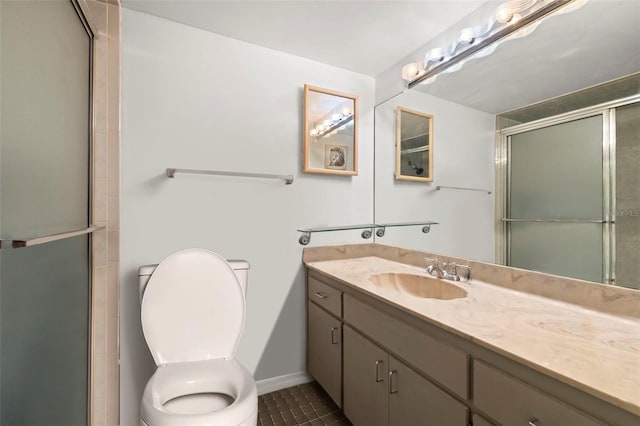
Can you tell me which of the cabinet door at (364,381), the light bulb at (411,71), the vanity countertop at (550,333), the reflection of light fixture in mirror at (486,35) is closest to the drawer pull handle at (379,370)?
the cabinet door at (364,381)

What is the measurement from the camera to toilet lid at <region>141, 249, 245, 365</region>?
131cm

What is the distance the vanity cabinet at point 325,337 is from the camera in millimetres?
1500

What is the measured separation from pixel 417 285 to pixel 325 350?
0.65 metres

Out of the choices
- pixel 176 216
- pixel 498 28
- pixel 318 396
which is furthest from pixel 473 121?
pixel 318 396

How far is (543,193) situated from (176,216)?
1770 millimetres

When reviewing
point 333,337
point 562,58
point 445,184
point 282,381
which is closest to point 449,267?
point 445,184

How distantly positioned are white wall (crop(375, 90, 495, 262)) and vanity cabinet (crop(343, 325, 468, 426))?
0.71m

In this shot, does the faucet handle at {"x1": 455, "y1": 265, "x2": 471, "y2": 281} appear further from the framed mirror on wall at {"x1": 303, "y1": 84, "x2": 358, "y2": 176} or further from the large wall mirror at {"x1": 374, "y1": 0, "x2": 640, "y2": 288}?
the framed mirror on wall at {"x1": 303, "y1": 84, "x2": 358, "y2": 176}

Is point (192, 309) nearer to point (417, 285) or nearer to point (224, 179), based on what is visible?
point (224, 179)

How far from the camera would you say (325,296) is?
163 cm

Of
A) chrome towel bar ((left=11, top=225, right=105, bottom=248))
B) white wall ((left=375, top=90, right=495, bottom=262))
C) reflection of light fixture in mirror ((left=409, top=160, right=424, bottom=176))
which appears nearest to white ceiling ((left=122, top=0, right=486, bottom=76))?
white wall ((left=375, top=90, right=495, bottom=262))

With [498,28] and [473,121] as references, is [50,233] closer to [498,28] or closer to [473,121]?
[473,121]

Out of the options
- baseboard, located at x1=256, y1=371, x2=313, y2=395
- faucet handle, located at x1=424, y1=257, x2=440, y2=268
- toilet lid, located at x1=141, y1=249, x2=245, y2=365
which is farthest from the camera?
baseboard, located at x1=256, y1=371, x2=313, y2=395

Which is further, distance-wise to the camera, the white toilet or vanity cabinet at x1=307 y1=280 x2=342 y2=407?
vanity cabinet at x1=307 y1=280 x2=342 y2=407
